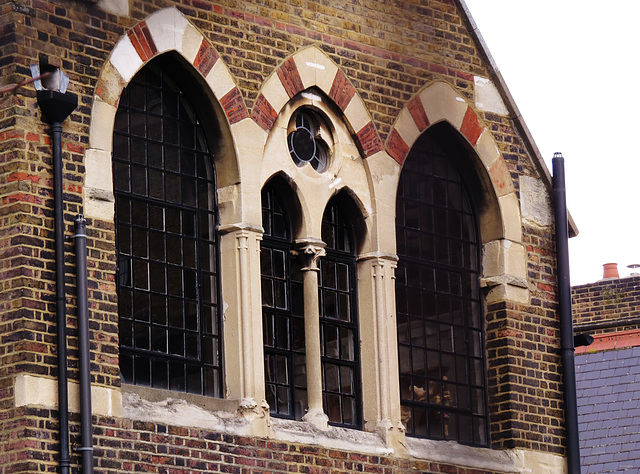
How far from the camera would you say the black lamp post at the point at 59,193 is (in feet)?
46.1

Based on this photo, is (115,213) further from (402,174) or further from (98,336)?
(402,174)

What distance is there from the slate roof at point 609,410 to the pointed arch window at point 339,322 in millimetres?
7970

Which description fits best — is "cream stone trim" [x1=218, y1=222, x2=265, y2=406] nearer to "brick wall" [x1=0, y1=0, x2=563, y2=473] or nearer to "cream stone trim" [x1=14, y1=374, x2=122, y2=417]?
"brick wall" [x1=0, y1=0, x2=563, y2=473]

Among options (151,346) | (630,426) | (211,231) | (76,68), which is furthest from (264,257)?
(630,426)

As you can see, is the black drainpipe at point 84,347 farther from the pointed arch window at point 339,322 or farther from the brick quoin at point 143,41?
the pointed arch window at point 339,322

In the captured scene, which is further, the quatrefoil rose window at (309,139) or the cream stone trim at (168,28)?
the quatrefoil rose window at (309,139)

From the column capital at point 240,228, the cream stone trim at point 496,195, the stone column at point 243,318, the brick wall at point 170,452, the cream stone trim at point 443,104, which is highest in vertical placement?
the cream stone trim at point 443,104

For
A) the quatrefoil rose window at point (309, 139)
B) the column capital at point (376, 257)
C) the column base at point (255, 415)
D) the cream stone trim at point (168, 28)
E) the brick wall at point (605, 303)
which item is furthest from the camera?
the brick wall at point (605, 303)

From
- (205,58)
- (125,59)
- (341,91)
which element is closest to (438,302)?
(341,91)

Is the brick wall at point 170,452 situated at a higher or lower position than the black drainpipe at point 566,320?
lower

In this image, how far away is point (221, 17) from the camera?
54.3 feet

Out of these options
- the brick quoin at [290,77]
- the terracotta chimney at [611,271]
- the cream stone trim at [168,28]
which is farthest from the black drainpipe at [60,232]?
the terracotta chimney at [611,271]

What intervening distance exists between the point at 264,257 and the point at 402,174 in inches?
85.0

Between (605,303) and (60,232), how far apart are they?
1534 cm
